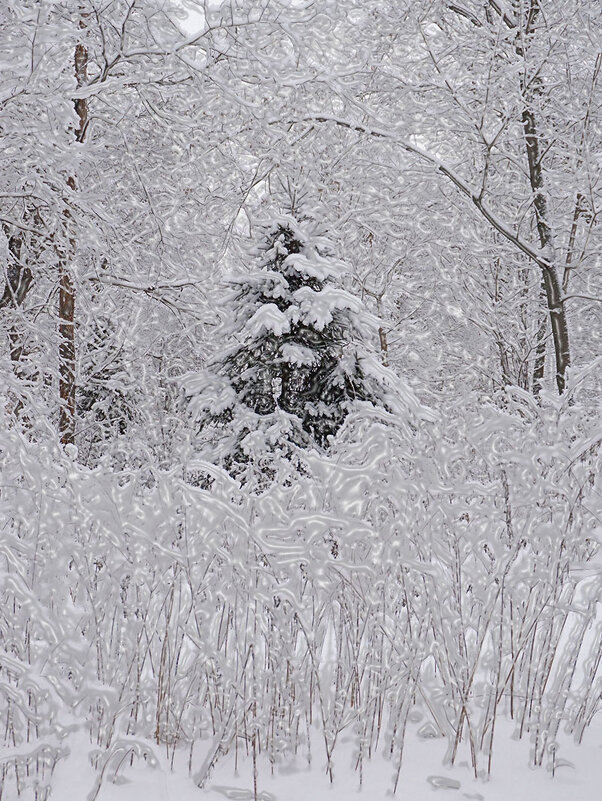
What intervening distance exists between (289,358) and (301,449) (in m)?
3.64

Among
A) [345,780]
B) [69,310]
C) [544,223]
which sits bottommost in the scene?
[345,780]

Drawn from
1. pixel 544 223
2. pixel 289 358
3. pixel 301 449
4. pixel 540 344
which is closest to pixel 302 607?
pixel 301 449

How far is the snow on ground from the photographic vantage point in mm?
2949

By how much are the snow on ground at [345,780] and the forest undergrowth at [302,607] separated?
0.18 ft

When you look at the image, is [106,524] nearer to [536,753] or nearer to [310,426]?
[536,753]

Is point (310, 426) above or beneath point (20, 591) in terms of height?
above

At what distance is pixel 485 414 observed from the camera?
3.89m

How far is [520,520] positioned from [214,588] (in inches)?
54.3

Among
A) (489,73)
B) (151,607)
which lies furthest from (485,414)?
(489,73)

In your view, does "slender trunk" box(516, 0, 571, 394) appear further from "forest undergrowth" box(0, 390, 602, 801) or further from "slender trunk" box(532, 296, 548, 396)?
"forest undergrowth" box(0, 390, 602, 801)

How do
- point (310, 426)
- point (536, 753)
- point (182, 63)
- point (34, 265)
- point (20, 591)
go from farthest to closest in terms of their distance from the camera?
point (34, 265) → point (182, 63) → point (310, 426) → point (536, 753) → point (20, 591)

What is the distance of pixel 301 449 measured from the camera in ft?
12.7

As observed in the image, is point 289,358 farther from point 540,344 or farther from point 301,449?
point 540,344

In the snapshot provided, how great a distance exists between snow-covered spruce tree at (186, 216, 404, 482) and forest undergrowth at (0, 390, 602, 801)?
3682mm
